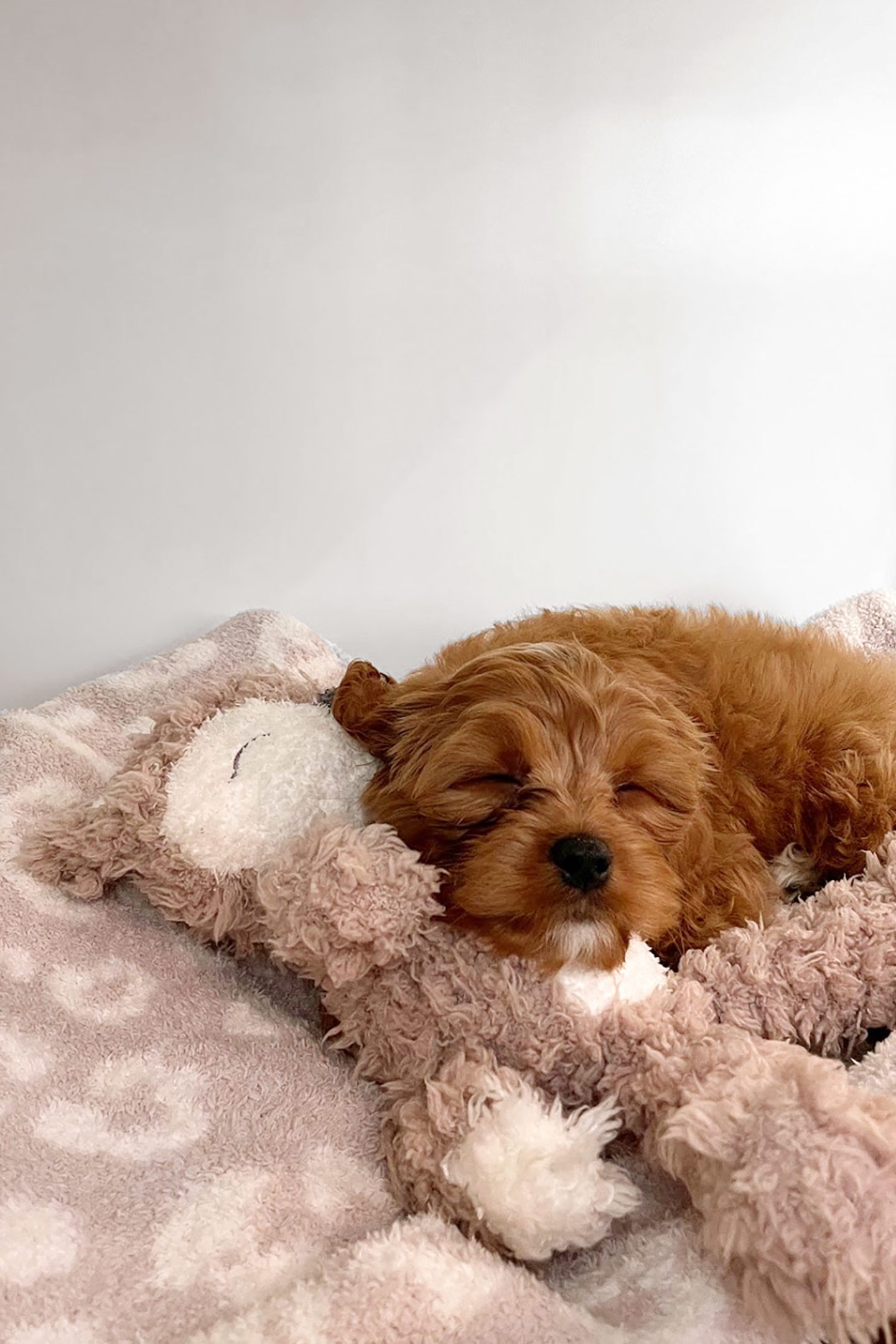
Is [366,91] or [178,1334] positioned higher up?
[366,91]

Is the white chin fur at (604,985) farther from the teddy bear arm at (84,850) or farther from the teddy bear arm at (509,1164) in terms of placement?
the teddy bear arm at (84,850)

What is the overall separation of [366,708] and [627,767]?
331mm

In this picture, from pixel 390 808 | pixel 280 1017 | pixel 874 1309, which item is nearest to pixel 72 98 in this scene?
pixel 390 808

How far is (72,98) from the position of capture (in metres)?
1.74

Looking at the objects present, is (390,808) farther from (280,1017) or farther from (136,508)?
(136,508)

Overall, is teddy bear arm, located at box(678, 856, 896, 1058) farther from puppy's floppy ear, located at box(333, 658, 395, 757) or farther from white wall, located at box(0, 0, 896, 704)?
white wall, located at box(0, 0, 896, 704)

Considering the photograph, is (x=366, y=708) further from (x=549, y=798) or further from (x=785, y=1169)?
(x=785, y=1169)

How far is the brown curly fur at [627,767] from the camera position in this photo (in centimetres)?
108

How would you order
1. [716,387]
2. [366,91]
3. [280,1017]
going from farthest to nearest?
[716,387] < [366,91] < [280,1017]

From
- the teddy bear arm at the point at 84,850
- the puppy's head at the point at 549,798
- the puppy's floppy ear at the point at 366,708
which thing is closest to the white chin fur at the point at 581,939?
the puppy's head at the point at 549,798

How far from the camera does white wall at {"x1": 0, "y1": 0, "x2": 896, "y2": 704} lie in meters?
1.82

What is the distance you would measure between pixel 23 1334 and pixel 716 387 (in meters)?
2.13

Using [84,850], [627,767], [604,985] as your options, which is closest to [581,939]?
[604,985]

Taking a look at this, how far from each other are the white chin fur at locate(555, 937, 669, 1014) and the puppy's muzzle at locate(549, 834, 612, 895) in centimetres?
10
